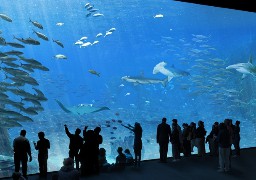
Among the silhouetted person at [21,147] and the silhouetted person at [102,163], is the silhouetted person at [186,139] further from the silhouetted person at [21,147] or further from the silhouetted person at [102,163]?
the silhouetted person at [21,147]

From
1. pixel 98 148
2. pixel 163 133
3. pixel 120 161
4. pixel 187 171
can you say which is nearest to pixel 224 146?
pixel 187 171

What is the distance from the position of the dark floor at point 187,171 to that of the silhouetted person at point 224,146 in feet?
0.62

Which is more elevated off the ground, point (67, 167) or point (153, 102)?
point (153, 102)

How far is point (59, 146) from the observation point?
1352 inches

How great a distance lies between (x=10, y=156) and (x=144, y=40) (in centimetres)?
3582

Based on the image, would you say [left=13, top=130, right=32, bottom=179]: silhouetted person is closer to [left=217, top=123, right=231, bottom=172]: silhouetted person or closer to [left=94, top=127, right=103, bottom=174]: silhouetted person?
[left=94, top=127, right=103, bottom=174]: silhouetted person

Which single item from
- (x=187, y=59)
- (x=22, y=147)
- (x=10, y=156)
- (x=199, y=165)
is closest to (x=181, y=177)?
(x=199, y=165)

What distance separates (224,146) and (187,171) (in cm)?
100

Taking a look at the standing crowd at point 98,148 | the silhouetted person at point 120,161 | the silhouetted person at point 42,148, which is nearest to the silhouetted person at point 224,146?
the standing crowd at point 98,148

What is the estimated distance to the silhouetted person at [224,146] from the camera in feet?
20.7

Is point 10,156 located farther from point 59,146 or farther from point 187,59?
point 187,59

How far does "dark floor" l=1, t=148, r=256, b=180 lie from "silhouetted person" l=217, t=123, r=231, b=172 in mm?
188

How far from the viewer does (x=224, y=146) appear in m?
6.40

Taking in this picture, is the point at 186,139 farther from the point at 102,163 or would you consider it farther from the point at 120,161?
the point at 102,163
